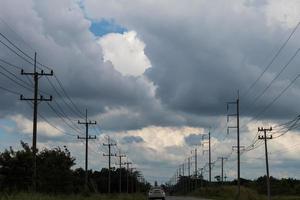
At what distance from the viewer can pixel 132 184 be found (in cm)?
16600

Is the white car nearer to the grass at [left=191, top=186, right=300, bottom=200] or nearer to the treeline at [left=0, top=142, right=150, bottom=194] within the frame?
the treeline at [left=0, top=142, right=150, bottom=194]

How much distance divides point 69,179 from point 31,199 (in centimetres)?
3689

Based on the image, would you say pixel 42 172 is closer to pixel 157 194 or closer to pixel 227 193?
pixel 157 194

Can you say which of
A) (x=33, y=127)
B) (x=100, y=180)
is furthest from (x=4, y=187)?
(x=100, y=180)

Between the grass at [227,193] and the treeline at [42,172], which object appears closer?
the treeline at [42,172]

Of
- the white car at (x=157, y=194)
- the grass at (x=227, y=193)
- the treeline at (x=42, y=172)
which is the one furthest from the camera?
the grass at (x=227, y=193)

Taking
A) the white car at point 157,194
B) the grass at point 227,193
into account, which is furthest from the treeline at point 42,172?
the grass at point 227,193

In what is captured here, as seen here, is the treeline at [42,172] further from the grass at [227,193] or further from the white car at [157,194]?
the grass at [227,193]

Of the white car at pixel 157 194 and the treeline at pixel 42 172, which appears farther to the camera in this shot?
the white car at pixel 157 194

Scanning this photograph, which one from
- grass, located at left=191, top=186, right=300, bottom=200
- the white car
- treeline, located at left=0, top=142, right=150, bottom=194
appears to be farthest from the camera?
grass, located at left=191, top=186, right=300, bottom=200

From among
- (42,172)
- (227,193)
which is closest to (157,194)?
(42,172)

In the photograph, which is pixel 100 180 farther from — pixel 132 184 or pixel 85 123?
pixel 85 123

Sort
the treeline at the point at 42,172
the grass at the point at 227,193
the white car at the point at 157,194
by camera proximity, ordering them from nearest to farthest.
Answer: the treeline at the point at 42,172
the white car at the point at 157,194
the grass at the point at 227,193

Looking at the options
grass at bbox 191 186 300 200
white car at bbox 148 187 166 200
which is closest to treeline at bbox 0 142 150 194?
white car at bbox 148 187 166 200
